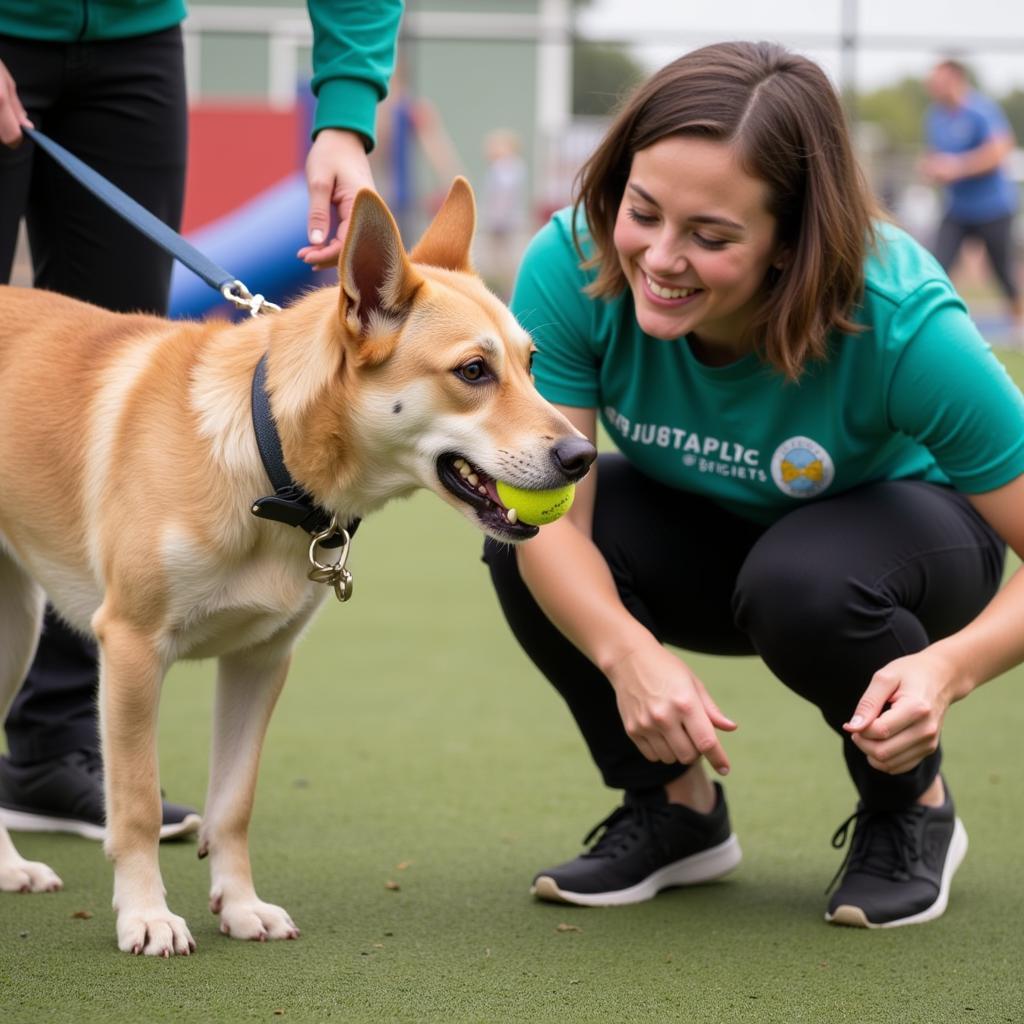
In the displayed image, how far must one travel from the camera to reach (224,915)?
2559 mm

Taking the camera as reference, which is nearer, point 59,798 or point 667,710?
point 667,710

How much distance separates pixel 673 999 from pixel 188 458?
3.69 ft

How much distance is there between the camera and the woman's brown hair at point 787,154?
2465 mm

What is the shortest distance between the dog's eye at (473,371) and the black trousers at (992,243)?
1009 cm

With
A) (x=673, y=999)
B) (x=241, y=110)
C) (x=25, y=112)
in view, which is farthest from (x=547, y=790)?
(x=241, y=110)

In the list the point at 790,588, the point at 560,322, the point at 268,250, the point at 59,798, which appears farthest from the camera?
the point at 268,250

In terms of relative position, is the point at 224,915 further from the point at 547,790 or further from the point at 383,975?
the point at 547,790

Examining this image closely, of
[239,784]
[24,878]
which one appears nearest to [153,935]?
[239,784]

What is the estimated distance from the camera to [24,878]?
2.77m

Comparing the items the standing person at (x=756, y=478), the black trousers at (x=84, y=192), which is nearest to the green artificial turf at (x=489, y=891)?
the standing person at (x=756, y=478)

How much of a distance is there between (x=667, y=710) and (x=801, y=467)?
640mm

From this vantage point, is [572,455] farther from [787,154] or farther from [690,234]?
[787,154]

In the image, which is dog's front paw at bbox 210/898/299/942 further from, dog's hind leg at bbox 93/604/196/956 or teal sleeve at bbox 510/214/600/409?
teal sleeve at bbox 510/214/600/409

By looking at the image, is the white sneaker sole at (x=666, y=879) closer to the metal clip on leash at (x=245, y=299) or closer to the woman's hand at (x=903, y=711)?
the woman's hand at (x=903, y=711)
